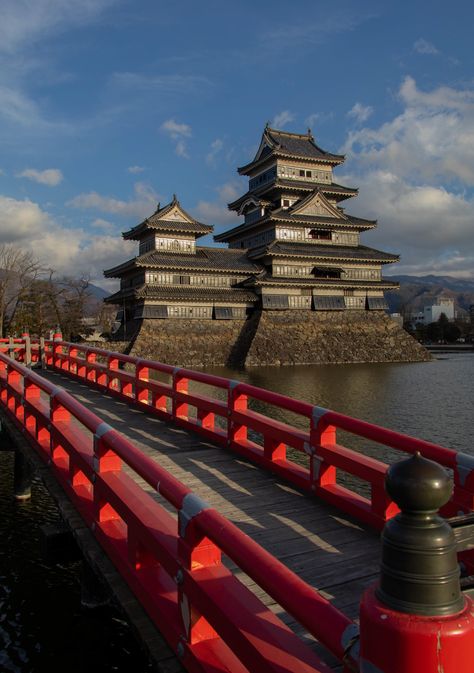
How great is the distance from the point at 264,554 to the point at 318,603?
0.45m

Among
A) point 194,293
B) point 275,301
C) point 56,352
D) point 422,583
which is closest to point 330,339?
point 275,301

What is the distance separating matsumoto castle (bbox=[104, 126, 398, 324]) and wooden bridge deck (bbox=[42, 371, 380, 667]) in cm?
3305

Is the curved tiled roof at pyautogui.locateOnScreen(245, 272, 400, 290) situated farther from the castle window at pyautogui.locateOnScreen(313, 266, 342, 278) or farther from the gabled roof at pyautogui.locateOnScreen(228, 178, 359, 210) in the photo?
the gabled roof at pyautogui.locateOnScreen(228, 178, 359, 210)

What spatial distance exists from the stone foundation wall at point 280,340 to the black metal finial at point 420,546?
37.7 metres

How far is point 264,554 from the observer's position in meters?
2.58

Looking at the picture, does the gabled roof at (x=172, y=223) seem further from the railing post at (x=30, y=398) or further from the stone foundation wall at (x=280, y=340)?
the railing post at (x=30, y=398)

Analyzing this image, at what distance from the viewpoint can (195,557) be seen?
300 cm

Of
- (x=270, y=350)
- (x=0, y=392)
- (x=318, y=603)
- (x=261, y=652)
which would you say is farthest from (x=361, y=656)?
(x=270, y=350)

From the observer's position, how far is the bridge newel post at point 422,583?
1607 millimetres

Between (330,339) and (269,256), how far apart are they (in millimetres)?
8795

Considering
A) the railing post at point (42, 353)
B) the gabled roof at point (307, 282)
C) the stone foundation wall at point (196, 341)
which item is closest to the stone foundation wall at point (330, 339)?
the stone foundation wall at point (196, 341)

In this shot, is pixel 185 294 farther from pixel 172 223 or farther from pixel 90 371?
pixel 90 371

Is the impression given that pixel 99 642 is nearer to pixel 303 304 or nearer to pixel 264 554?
pixel 264 554

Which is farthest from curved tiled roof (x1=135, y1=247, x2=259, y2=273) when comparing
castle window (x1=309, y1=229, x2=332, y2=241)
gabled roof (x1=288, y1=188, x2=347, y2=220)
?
castle window (x1=309, y1=229, x2=332, y2=241)
